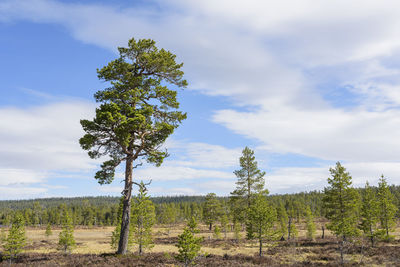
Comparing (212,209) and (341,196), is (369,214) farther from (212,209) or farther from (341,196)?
(212,209)

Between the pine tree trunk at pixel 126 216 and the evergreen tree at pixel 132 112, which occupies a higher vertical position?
the evergreen tree at pixel 132 112

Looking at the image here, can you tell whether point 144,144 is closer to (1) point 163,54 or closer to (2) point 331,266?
(1) point 163,54

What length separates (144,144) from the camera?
18.1 m

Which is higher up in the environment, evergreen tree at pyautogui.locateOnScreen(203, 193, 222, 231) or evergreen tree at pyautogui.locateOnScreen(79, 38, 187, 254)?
evergreen tree at pyautogui.locateOnScreen(79, 38, 187, 254)

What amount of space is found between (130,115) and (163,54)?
4.67 meters

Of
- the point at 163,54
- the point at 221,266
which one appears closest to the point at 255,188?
the point at 221,266

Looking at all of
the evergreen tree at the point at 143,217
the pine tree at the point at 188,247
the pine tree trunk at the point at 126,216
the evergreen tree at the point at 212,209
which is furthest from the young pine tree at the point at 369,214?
the evergreen tree at the point at 212,209

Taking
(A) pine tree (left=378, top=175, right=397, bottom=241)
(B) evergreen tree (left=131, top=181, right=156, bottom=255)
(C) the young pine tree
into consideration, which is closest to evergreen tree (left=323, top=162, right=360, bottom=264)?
(C) the young pine tree

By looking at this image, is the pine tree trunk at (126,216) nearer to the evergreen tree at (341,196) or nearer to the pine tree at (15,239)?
the pine tree at (15,239)

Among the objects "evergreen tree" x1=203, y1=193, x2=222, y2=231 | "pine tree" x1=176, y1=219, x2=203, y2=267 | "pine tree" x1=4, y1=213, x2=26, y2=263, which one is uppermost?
"pine tree" x1=176, y1=219, x2=203, y2=267

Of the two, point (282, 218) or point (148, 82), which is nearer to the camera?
point (148, 82)

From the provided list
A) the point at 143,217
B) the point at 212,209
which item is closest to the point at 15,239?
the point at 143,217

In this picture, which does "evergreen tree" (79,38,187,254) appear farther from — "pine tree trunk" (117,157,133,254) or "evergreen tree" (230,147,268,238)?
"evergreen tree" (230,147,268,238)

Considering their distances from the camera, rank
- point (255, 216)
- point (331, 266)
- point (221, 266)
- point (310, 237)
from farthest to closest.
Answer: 1. point (310, 237)
2. point (255, 216)
3. point (331, 266)
4. point (221, 266)
